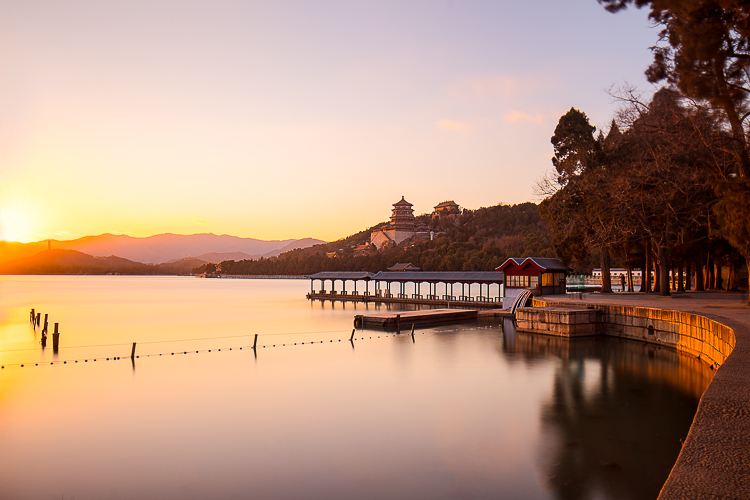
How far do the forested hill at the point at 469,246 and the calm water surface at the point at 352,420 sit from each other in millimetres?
63391

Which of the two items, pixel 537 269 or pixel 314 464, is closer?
pixel 314 464

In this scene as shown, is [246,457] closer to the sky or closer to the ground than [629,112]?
closer to the ground

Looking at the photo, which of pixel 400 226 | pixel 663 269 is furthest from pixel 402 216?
pixel 663 269

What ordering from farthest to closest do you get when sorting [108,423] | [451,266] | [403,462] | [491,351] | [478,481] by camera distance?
[451,266]
[491,351]
[108,423]
[403,462]
[478,481]

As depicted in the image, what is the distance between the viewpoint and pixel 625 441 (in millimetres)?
14891

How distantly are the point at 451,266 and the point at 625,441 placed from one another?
104 meters

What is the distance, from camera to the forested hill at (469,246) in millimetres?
111125

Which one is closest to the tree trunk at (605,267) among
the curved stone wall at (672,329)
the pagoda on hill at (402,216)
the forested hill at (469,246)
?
the curved stone wall at (672,329)

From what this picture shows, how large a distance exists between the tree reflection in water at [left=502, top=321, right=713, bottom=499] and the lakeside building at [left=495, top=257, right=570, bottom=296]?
657 inches

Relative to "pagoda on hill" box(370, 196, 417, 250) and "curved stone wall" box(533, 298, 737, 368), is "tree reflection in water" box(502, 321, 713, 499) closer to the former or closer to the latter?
"curved stone wall" box(533, 298, 737, 368)

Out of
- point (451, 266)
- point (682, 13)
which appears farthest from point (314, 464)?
point (451, 266)

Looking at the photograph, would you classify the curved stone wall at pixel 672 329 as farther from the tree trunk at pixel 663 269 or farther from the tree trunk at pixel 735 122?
the tree trunk at pixel 663 269

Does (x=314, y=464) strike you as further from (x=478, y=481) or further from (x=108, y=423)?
(x=108, y=423)

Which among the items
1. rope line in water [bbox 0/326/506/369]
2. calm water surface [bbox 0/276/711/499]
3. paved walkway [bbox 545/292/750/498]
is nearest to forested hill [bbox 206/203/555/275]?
rope line in water [bbox 0/326/506/369]
